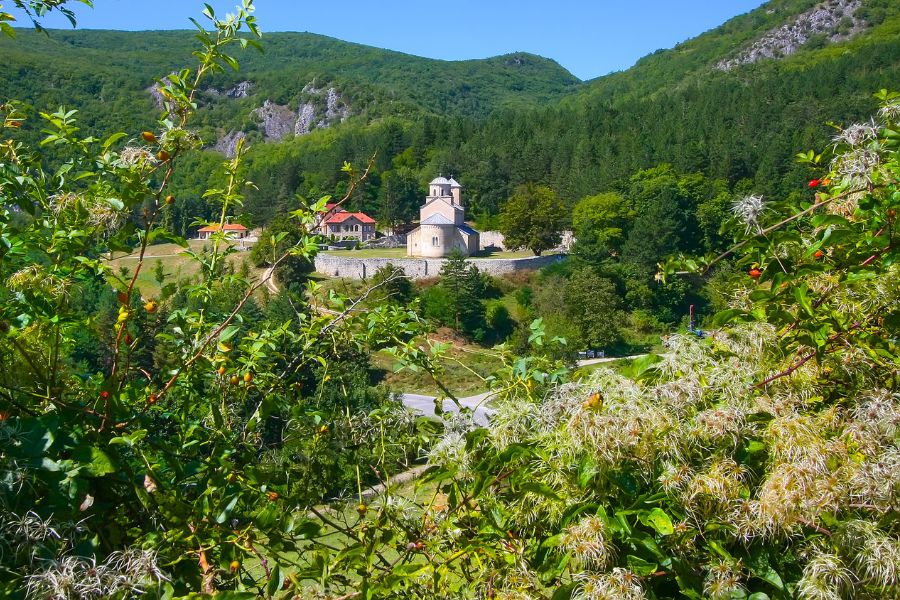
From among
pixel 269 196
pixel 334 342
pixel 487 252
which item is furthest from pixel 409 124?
pixel 334 342

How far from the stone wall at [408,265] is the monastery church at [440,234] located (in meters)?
2.03

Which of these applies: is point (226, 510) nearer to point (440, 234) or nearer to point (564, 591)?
point (564, 591)

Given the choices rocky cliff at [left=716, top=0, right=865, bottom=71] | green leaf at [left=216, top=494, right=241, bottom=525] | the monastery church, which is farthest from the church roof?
rocky cliff at [left=716, top=0, right=865, bottom=71]

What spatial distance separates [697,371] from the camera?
200 cm

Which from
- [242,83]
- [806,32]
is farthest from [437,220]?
[242,83]

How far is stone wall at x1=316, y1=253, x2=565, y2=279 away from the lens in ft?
160

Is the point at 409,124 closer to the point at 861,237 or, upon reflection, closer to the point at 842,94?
the point at 842,94

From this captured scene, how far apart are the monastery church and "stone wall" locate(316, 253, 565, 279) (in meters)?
2.03

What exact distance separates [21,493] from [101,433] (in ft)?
1.39

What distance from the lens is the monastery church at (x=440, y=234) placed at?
52594 millimetres

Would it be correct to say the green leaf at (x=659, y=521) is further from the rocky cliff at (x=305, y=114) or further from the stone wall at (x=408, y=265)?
the rocky cliff at (x=305, y=114)

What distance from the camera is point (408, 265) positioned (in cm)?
4922

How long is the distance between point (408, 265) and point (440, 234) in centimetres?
467

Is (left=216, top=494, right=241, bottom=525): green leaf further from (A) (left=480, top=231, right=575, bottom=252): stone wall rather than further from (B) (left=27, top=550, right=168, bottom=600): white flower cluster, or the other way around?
Result: (A) (left=480, top=231, right=575, bottom=252): stone wall
